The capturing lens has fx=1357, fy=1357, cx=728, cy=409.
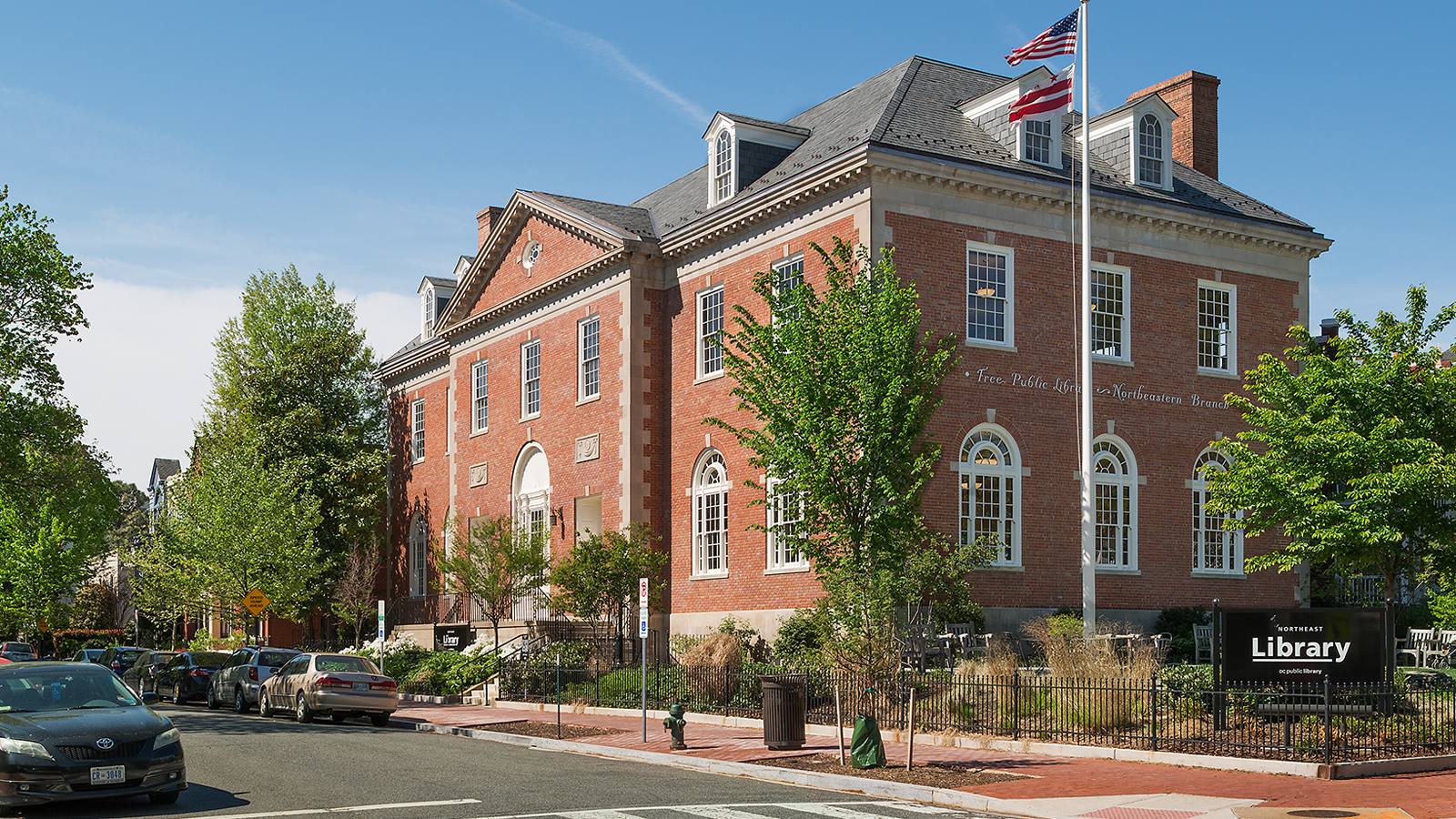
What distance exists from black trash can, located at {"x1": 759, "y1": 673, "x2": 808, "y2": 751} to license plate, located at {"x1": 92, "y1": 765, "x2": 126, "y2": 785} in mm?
8992

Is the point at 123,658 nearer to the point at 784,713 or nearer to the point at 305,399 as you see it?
the point at 305,399

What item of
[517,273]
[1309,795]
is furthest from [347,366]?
[1309,795]

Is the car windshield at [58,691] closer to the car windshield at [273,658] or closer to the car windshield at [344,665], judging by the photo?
the car windshield at [344,665]

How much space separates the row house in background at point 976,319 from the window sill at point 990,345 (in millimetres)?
91

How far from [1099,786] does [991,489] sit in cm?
1440

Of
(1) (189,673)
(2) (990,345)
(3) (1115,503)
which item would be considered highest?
(2) (990,345)

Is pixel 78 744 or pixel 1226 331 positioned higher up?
pixel 1226 331

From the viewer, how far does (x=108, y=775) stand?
13.4m

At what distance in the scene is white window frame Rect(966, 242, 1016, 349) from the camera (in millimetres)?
29672

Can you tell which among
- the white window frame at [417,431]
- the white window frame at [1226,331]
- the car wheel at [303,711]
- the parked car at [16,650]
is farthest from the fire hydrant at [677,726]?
the parked car at [16,650]

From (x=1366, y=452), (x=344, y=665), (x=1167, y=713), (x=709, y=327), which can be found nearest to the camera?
(x=1167, y=713)

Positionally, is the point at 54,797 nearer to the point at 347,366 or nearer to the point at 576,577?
the point at 576,577

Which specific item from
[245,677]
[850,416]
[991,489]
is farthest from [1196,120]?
[245,677]

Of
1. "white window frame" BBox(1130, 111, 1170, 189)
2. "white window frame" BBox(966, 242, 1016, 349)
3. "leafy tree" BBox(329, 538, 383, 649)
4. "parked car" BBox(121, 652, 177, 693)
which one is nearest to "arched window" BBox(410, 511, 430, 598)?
"leafy tree" BBox(329, 538, 383, 649)
